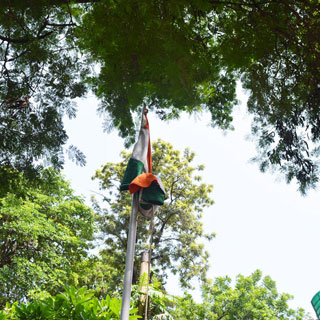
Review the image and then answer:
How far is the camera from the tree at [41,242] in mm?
9422

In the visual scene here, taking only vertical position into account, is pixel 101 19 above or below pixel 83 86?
below

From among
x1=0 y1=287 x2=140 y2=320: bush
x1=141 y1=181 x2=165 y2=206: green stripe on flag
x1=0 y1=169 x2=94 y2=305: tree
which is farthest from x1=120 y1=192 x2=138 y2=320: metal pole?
x1=0 y1=169 x2=94 y2=305: tree

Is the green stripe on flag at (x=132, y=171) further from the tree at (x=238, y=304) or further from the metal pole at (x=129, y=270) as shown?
the tree at (x=238, y=304)

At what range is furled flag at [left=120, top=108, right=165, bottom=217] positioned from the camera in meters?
2.64

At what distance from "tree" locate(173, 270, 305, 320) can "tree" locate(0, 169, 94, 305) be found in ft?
13.5

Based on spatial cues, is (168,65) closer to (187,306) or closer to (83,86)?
(83,86)

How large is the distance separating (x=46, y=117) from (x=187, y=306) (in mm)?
11234

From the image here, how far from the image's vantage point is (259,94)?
1.89 metres

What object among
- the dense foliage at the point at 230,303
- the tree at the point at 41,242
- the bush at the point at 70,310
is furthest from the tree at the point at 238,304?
the bush at the point at 70,310

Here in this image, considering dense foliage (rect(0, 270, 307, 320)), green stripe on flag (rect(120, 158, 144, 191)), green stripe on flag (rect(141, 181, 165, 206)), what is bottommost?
green stripe on flag (rect(141, 181, 165, 206))

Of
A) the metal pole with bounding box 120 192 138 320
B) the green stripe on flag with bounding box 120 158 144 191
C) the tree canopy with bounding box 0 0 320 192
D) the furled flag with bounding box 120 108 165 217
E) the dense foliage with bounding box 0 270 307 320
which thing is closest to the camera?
the tree canopy with bounding box 0 0 320 192

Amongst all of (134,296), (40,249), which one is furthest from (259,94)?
(40,249)

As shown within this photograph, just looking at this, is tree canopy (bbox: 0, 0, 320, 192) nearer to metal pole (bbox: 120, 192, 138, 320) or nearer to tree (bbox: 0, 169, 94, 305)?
Result: metal pole (bbox: 120, 192, 138, 320)

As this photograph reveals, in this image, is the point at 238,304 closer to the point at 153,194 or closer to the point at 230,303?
the point at 230,303
